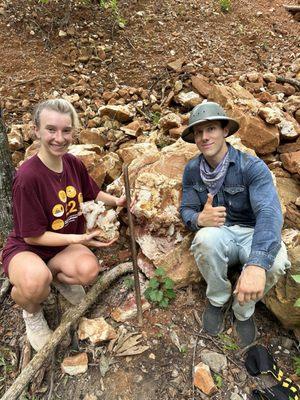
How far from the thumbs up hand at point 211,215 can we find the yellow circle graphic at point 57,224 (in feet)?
3.47

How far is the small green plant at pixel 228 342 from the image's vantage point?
2.79 metres

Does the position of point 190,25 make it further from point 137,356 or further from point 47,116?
point 137,356

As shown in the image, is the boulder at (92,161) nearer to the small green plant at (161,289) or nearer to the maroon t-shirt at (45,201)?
the maroon t-shirt at (45,201)

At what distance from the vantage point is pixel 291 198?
373cm

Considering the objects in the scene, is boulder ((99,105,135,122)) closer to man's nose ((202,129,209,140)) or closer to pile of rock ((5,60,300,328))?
pile of rock ((5,60,300,328))

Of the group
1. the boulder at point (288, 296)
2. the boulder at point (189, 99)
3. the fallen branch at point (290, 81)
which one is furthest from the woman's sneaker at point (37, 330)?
the fallen branch at point (290, 81)

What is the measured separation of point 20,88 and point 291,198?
411 centimetres

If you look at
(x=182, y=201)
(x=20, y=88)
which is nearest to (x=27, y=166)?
(x=182, y=201)

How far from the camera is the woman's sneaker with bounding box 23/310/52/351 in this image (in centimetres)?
283

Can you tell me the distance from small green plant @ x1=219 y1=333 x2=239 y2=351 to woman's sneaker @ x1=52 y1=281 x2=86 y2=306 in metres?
1.20

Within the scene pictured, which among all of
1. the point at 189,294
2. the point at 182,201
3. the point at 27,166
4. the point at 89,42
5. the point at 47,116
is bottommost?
the point at 189,294

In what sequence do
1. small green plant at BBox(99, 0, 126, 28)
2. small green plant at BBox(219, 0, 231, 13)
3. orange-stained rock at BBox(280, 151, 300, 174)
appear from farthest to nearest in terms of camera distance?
1. small green plant at BBox(219, 0, 231, 13)
2. small green plant at BBox(99, 0, 126, 28)
3. orange-stained rock at BBox(280, 151, 300, 174)

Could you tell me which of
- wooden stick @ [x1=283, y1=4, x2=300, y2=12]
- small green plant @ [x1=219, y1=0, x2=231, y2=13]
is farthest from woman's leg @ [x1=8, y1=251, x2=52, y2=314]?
wooden stick @ [x1=283, y1=4, x2=300, y2=12]

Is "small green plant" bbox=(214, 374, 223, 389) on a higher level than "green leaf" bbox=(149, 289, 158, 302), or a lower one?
lower
